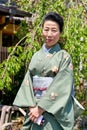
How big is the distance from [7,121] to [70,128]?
2.01 metres

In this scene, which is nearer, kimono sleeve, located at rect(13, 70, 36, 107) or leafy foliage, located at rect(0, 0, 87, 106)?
kimono sleeve, located at rect(13, 70, 36, 107)

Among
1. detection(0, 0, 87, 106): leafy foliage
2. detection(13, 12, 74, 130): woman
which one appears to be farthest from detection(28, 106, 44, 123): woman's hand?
detection(0, 0, 87, 106): leafy foliage

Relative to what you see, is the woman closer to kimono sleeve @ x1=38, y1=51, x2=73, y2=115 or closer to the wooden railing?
kimono sleeve @ x1=38, y1=51, x2=73, y2=115

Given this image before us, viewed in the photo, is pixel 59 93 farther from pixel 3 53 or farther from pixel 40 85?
pixel 3 53

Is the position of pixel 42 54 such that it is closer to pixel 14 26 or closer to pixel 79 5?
pixel 79 5

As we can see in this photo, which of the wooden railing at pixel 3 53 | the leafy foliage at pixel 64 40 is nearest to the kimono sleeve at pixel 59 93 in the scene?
the leafy foliage at pixel 64 40

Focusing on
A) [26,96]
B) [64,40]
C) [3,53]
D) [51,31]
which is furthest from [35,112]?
[3,53]

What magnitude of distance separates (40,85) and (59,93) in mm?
174

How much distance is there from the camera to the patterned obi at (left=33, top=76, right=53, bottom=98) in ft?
9.43

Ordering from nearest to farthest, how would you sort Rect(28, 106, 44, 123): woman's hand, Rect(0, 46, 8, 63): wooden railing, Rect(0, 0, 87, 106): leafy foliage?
1. Rect(28, 106, 44, 123): woman's hand
2. Rect(0, 0, 87, 106): leafy foliage
3. Rect(0, 46, 8, 63): wooden railing

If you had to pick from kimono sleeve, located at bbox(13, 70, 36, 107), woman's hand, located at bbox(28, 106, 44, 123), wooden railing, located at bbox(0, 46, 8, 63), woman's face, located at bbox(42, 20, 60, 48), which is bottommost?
wooden railing, located at bbox(0, 46, 8, 63)

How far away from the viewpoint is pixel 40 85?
2.89 m

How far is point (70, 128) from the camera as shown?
2887mm

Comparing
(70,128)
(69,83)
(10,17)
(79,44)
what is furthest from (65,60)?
(10,17)
